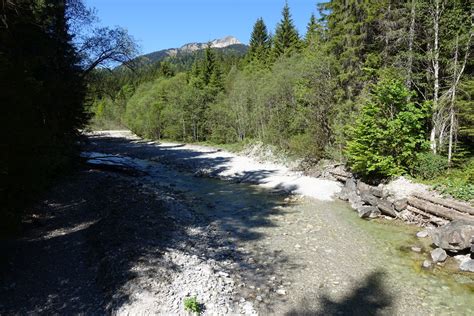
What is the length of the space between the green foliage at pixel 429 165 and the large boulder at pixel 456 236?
496 cm

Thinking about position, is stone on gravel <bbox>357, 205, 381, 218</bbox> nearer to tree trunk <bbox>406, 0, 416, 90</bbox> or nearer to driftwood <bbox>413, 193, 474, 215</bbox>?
driftwood <bbox>413, 193, 474, 215</bbox>

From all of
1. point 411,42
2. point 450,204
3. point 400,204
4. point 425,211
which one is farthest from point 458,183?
point 411,42

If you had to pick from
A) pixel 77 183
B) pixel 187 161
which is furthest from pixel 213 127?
pixel 77 183

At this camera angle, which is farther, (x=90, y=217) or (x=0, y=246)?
(x=90, y=217)

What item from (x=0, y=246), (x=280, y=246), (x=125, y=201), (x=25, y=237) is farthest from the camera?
(x=125, y=201)

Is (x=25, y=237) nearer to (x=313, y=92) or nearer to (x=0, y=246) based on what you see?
(x=0, y=246)


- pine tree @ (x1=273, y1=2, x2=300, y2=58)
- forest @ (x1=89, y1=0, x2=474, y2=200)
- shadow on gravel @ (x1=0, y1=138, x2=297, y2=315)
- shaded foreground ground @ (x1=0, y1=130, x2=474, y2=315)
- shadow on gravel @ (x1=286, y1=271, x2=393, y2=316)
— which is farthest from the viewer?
pine tree @ (x1=273, y1=2, x2=300, y2=58)

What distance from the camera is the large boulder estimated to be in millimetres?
9195

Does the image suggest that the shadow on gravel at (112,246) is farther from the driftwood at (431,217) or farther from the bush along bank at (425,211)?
the driftwood at (431,217)

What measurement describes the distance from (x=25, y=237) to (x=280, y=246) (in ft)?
26.7

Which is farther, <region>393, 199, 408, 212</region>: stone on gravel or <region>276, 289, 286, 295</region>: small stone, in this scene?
<region>393, 199, 408, 212</region>: stone on gravel

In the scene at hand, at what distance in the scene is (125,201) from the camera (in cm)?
1273

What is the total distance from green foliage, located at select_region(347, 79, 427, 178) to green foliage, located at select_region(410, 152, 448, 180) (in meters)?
0.50

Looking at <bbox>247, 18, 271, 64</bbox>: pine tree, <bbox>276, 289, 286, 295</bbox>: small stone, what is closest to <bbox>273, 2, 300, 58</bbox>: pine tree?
<bbox>247, 18, 271, 64</bbox>: pine tree
